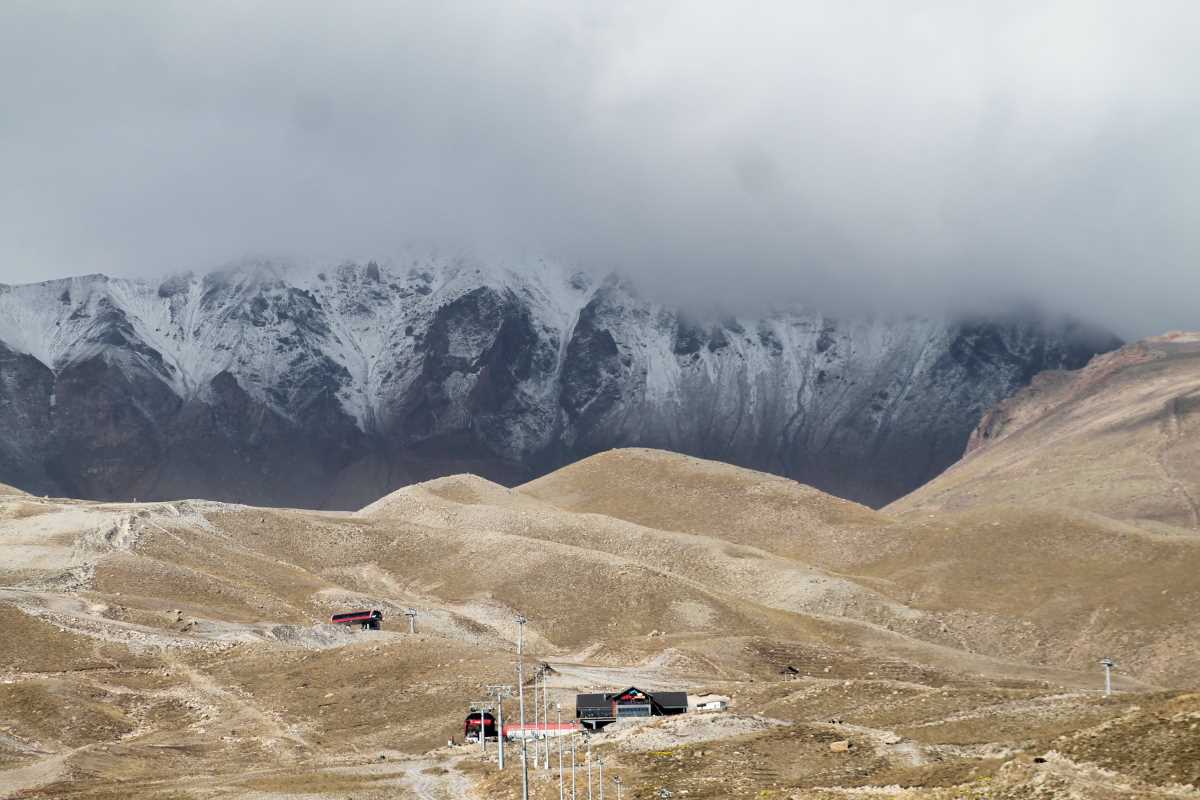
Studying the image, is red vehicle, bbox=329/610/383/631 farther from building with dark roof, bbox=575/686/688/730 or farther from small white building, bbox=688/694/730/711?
building with dark roof, bbox=575/686/688/730

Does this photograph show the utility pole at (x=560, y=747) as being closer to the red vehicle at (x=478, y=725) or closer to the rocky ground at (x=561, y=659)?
the rocky ground at (x=561, y=659)

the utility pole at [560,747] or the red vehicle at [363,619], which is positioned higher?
the red vehicle at [363,619]

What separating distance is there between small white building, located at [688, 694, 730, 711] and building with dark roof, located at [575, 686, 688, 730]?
122cm

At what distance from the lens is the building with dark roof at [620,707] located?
97125 millimetres

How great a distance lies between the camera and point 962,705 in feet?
303

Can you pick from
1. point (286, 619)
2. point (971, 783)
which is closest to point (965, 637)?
point (286, 619)

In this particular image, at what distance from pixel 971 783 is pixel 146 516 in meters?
129

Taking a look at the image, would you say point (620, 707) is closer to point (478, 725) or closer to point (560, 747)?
A: point (478, 725)

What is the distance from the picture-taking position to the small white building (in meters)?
98.4

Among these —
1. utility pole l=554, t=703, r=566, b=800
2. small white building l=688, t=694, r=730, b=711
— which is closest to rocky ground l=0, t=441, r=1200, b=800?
utility pole l=554, t=703, r=566, b=800

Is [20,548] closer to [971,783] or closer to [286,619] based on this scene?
[286,619]

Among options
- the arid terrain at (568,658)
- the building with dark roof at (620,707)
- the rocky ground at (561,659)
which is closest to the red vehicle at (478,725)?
the rocky ground at (561,659)

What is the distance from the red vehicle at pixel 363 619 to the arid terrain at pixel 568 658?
427 cm

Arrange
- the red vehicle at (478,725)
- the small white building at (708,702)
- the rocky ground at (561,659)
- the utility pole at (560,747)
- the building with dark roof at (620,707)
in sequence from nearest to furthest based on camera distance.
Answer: the utility pole at (560,747)
the rocky ground at (561,659)
the red vehicle at (478,725)
the building with dark roof at (620,707)
the small white building at (708,702)
